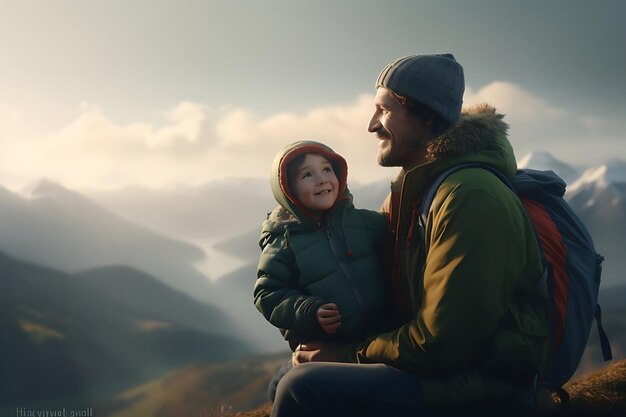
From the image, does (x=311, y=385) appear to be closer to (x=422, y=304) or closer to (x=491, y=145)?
(x=422, y=304)

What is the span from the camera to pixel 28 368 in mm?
12969

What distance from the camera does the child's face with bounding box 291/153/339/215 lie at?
13.1ft

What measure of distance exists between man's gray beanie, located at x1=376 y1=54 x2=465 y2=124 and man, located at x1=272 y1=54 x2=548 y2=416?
16 centimetres

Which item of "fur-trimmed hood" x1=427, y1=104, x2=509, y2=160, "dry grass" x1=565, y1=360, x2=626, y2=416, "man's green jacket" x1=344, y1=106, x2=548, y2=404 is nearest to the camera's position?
"man's green jacket" x1=344, y1=106, x2=548, y2=404

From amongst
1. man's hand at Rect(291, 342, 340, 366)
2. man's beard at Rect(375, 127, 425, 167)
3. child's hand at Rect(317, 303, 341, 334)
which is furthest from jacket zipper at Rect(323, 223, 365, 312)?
man's beard at Rect(375, 127, 425, 167)

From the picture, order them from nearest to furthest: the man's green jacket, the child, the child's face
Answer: the man's green jacket, the child, the child's face

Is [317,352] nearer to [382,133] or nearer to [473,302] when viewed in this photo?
[473,302]

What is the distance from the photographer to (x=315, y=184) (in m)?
4.01

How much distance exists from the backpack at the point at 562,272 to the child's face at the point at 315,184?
779 mm

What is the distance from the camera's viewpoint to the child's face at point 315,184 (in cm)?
400

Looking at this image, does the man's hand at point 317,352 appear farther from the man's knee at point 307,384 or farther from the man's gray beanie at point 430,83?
the man's gray beanie at point 430,83

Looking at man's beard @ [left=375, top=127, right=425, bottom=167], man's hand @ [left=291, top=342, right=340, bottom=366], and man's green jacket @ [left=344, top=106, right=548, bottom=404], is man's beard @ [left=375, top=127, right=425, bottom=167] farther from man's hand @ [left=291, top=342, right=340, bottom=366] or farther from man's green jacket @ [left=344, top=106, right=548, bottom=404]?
man's hand @ [left=291, top=342, right=340, bottom=366]

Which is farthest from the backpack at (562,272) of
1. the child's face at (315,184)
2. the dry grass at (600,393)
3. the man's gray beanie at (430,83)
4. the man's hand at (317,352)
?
the dry grass at (600,393)

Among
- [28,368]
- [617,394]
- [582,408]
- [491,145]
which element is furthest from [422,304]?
[28,368]
